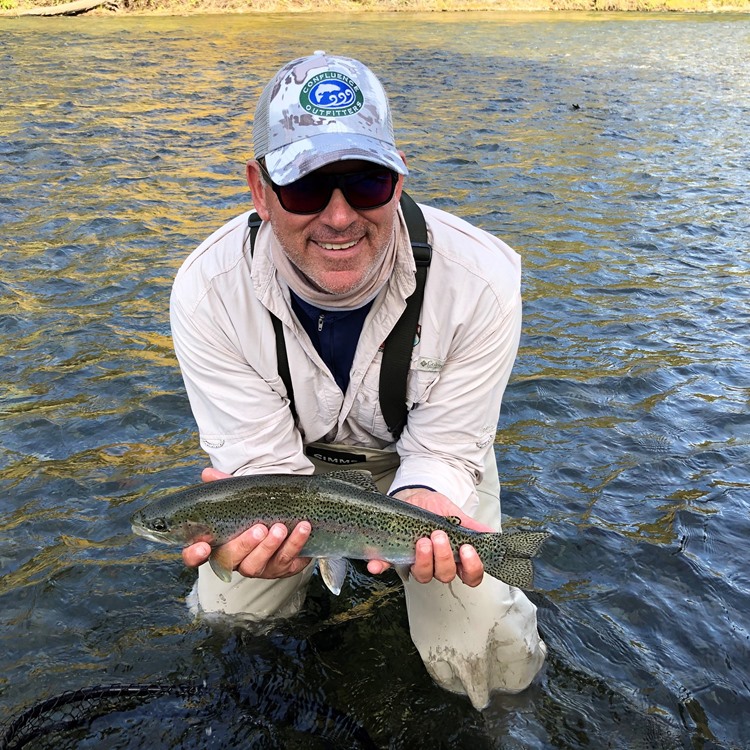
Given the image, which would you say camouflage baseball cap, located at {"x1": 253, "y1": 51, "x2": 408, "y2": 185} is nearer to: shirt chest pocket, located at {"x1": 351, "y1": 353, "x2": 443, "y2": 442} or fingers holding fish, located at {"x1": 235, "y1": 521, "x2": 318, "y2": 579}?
shirt chest pocket, located at {"x1": 351, "y1": 353, "x2": 443, "y2": 442}

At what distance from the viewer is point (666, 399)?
6254mm

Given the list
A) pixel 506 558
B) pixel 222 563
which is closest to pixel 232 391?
pixel 222 563

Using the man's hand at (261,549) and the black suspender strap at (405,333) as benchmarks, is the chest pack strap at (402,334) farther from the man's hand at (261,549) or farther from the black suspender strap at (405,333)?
the man's hand at (261,549)

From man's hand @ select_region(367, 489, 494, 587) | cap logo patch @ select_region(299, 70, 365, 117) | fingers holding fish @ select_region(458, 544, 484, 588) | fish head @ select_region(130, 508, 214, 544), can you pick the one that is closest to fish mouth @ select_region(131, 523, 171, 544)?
fish head @ select_region(130, 508, 214, 544)

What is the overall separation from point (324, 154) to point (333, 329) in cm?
78

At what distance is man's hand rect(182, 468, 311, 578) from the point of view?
9.83 ft


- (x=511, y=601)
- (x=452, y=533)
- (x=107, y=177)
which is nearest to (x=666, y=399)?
(x=511, y=601)

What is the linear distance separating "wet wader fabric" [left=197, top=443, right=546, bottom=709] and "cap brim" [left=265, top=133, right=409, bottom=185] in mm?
1384

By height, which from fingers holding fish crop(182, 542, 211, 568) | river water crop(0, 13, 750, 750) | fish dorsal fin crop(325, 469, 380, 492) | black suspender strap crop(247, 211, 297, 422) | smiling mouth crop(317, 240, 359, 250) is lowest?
river water crop(0, 13, 750, 750)

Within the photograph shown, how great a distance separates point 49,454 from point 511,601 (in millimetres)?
3307

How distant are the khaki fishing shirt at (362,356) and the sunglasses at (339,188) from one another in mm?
384

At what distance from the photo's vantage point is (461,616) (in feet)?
11.3

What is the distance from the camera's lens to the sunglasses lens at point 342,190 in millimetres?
2924

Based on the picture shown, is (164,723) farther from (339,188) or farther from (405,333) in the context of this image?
(339,188)
